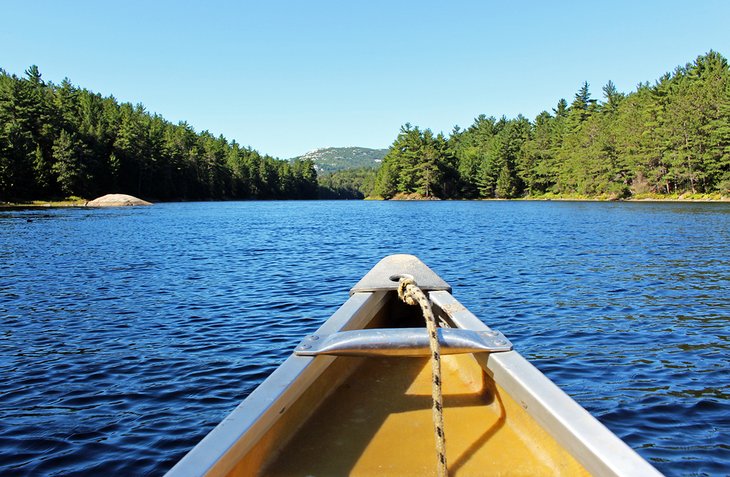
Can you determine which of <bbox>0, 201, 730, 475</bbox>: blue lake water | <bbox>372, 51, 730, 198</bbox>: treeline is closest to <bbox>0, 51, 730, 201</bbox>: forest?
<bbox>372, 51, 730, 198</bbox>: treeline

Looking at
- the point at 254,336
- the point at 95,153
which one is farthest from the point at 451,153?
the point at 254,336

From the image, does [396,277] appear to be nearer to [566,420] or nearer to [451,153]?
[566,420]

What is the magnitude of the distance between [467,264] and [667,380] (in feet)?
34.2

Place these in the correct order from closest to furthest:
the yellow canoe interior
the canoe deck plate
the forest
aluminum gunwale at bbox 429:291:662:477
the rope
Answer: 1. aluminum gunwale at bbox 429:291:662:477
2. the rope
3. the yellow canoe interior
4. the canoe deck plate
5. the forest

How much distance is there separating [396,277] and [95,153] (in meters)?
90.8

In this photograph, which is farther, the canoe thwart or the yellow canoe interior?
the canoe thwart

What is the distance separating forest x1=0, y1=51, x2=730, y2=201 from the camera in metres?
63.2

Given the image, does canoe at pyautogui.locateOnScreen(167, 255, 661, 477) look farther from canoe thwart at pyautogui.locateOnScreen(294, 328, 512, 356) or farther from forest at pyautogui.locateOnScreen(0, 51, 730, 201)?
forest at pyautogui.locateOnScreen(0, 51, 730, 201)

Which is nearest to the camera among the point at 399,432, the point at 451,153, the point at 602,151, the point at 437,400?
the point at 437,400

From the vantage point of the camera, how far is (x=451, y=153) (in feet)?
383

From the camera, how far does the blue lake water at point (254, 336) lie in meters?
4.95

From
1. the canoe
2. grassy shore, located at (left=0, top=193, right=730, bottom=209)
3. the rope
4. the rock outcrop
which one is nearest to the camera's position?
the canoe

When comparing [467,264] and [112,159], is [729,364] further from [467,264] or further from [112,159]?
[112,159]

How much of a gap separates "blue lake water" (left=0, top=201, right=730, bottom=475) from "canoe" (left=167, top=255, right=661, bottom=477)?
1.87 metres
